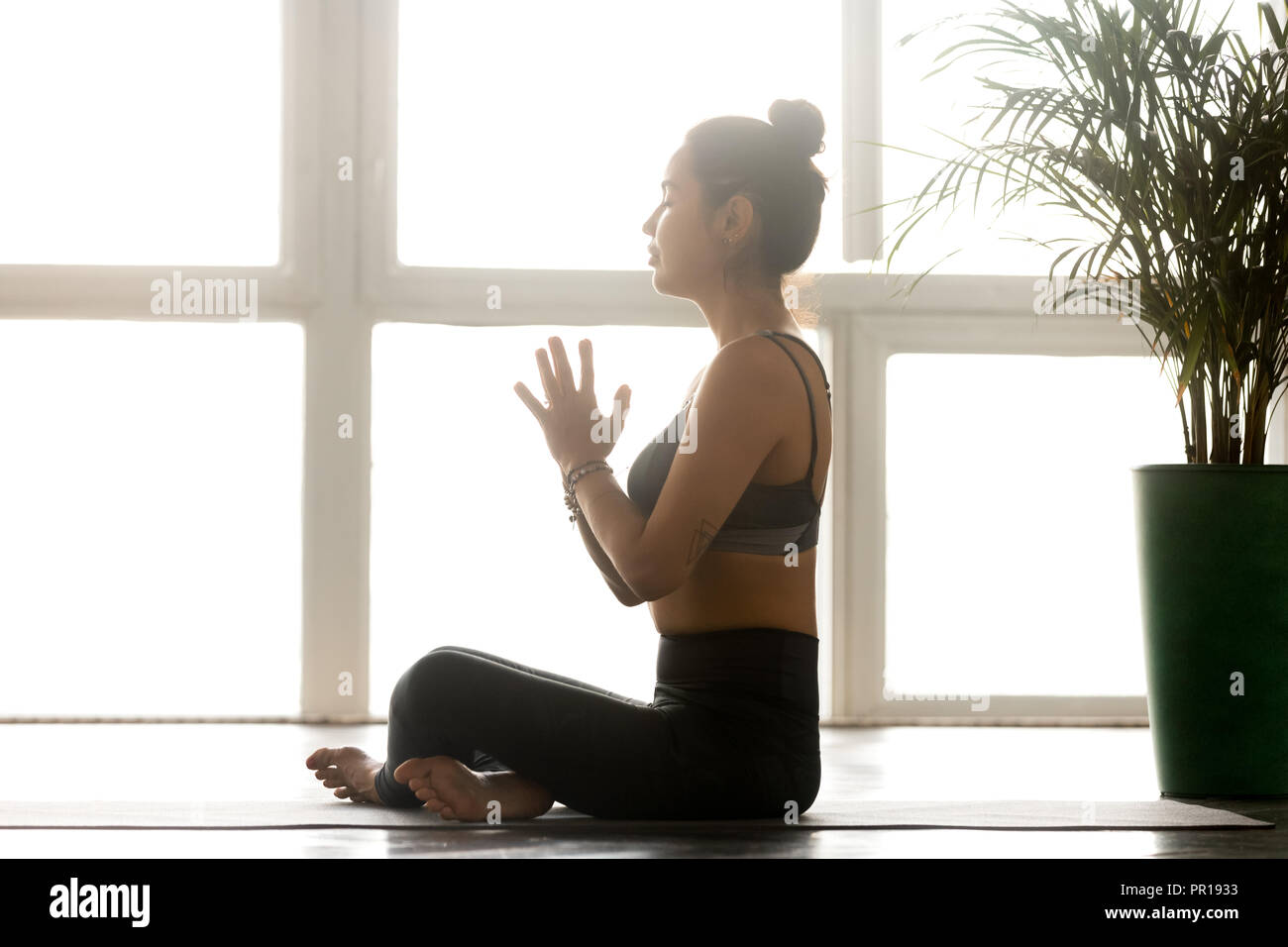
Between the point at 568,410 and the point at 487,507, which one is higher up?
the point at 568,410

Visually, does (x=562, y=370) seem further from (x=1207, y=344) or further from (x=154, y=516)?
(x=154, y=516)

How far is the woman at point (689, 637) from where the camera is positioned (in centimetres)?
159

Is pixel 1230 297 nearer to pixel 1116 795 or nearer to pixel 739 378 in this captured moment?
pixel 1116 795

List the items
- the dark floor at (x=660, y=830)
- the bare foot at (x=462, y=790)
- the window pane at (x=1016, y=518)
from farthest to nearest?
the window pane at (x=1016, y=518), the bare foot at (x=462, y=790), the dark floor at (x=660, y=830)

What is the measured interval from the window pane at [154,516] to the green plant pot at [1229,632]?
2135 mm

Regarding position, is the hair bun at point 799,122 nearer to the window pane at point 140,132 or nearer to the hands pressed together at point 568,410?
the hands pressed together at point 568,410

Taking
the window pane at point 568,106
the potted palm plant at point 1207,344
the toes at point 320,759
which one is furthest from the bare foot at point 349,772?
the window pane at point 568,106

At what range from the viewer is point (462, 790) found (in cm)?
167

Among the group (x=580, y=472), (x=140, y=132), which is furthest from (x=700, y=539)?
(x=140, y=132)

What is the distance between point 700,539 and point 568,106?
2.10m

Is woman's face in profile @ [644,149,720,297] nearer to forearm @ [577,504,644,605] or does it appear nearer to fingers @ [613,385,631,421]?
fingers @ [613,385,631,421]

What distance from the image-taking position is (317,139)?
330 centimetres

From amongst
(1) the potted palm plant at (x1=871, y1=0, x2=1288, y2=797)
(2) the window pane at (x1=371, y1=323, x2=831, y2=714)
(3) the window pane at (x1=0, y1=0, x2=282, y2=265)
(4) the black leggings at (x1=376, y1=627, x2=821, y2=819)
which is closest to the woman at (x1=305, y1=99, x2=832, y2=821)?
(4) the black leggings at (x1=376, y1=627, x2=821, y2=819)

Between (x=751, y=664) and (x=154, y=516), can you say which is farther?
(x=154, y=516)
